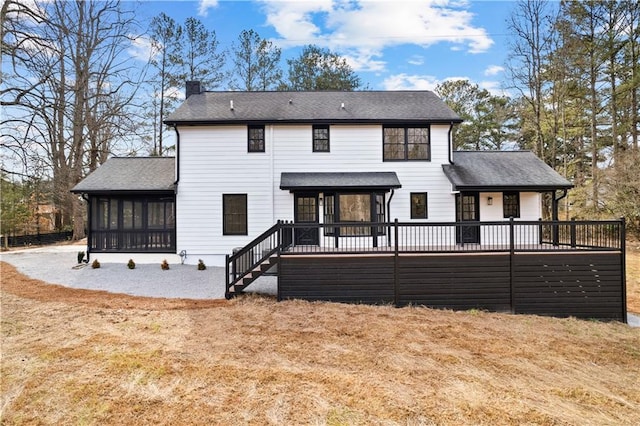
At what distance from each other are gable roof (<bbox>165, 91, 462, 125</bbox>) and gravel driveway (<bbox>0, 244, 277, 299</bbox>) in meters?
5.28

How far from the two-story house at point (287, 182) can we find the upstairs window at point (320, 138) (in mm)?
37

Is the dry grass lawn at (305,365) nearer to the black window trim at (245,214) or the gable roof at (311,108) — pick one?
the black window trim at (245,214)

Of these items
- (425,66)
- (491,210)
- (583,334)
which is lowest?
(583,334)

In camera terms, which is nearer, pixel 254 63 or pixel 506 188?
pixel 506 188

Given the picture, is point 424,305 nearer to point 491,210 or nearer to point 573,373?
point 573,373

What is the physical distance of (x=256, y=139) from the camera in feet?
39.3

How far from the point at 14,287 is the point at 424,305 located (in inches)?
432

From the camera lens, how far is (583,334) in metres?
6.63

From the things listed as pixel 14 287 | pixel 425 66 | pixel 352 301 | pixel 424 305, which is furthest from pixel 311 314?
pixel 425 66

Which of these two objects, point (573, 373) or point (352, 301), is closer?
point (573, 373)

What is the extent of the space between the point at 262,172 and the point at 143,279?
5.20 m

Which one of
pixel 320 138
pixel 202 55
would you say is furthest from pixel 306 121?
pixel 202 55

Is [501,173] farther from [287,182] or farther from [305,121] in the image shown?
[287,182]

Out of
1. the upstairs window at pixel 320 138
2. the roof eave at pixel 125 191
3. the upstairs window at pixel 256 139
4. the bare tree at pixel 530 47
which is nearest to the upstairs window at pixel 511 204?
the upstairs window at pixel 320 138
